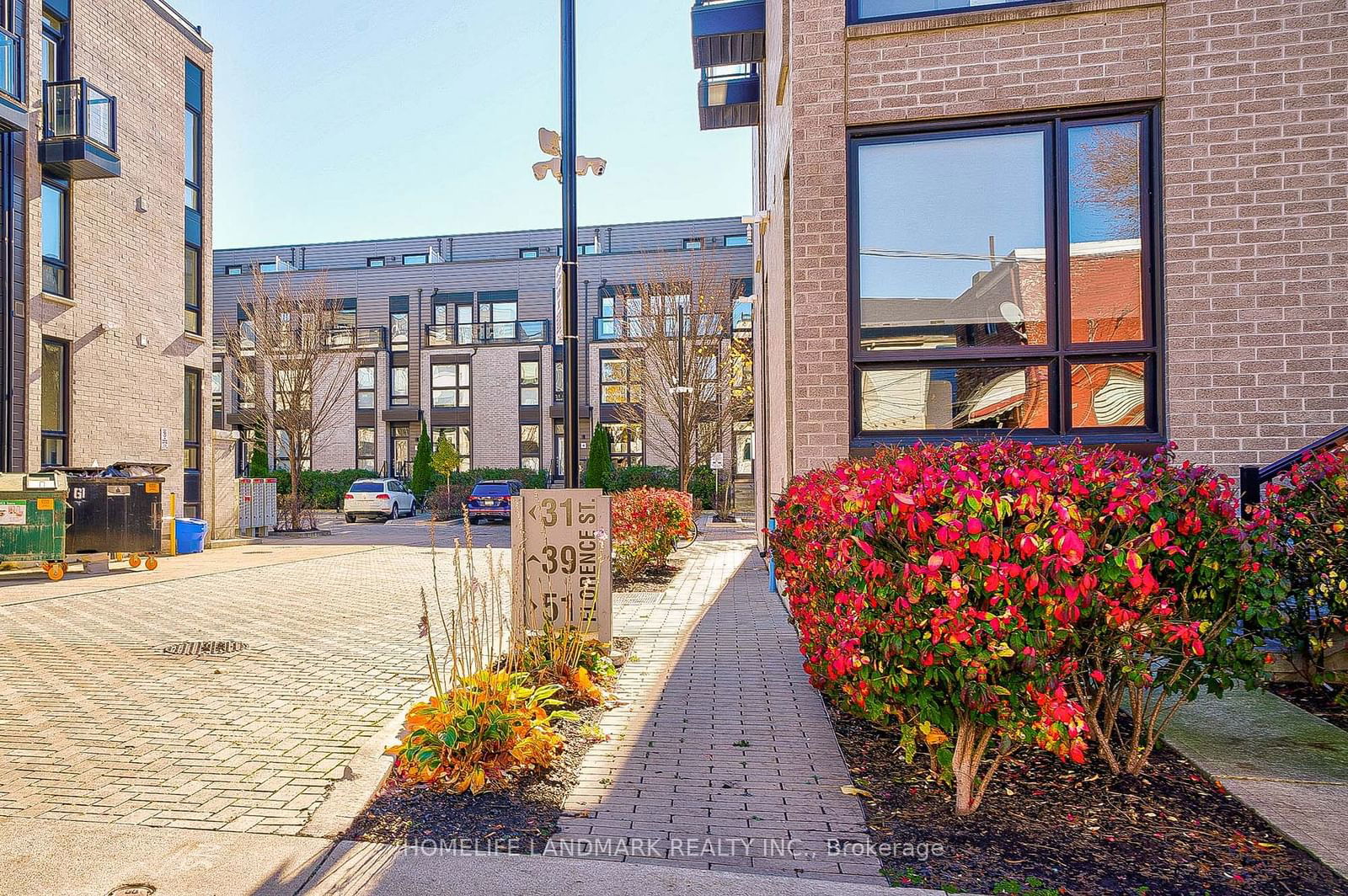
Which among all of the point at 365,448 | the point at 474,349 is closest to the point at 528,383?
the point at 474,349

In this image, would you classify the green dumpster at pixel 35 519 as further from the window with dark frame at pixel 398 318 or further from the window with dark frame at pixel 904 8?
the window with dark frame at pixel 398 318

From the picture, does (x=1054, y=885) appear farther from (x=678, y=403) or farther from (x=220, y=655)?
(x=678, y=403)

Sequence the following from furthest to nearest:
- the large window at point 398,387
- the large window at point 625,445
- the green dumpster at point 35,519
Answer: the large window at point 398,387
the large window at point 625,445
the green dumpster at point 35,519

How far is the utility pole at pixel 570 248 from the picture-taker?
645cm

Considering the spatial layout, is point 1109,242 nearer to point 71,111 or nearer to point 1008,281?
point 1008,281

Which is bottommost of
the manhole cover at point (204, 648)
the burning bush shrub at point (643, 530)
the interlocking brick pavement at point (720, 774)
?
the manhole cover at point (204, 648)

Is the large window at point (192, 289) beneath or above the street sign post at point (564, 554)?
above

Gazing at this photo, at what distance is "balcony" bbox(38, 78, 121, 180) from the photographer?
14.6m

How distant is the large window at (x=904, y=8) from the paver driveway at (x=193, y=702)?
257 inches

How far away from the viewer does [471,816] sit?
3.68 metres

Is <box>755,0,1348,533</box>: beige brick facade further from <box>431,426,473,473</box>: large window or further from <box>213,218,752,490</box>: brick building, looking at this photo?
<box>431,426,473,473</box>: large window

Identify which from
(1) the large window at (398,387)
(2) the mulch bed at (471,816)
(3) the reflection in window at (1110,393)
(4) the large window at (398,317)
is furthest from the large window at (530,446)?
(2) the mulch bed at (471,816)

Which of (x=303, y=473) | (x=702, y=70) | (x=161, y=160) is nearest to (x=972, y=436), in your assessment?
(x=702, y=70)

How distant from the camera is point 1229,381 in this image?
6258 mm
